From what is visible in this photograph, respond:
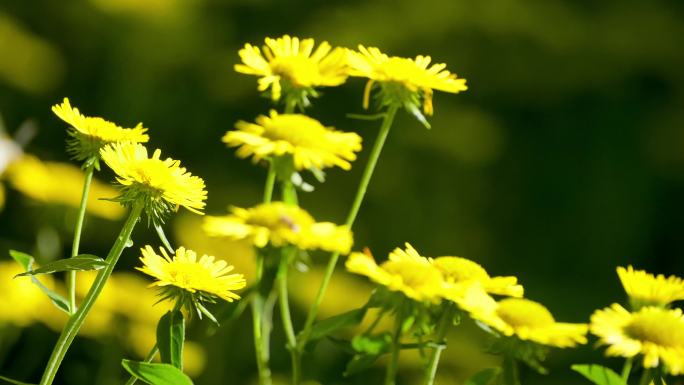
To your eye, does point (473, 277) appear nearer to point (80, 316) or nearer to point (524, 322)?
point (524, 322)

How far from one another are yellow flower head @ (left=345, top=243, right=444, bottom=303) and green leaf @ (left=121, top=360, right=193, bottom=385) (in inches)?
3.6

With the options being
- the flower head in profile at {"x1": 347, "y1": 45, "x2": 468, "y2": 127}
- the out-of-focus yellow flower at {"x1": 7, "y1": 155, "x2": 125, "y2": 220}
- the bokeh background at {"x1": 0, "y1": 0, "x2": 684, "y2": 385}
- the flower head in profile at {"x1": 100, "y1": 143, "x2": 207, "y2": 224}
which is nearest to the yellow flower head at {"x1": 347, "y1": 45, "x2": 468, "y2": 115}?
the flower head in profile at {"x1": 347, "y1": 45, "x2": 468, "y2": 127}

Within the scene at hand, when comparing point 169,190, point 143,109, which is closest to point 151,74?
point 143,109

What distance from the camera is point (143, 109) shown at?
2.35 meters

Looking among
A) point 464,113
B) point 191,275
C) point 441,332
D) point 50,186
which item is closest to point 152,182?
point 191,275

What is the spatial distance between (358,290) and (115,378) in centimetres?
77

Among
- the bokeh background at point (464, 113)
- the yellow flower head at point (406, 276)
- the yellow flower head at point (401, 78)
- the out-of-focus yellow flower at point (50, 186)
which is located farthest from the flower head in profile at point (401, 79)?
the bokeh background at point (464, 113)

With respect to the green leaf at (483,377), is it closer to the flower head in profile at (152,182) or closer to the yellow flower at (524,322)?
the yellow flower at (524,322)

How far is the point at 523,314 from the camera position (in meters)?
0.47

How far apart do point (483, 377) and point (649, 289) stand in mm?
101

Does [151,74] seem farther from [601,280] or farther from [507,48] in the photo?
[601,280]

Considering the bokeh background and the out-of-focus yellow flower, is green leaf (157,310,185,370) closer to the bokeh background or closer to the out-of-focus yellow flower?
the out-of-focus yellow flower

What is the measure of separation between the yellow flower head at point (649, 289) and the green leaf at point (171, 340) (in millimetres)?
225

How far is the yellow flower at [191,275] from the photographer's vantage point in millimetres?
481
